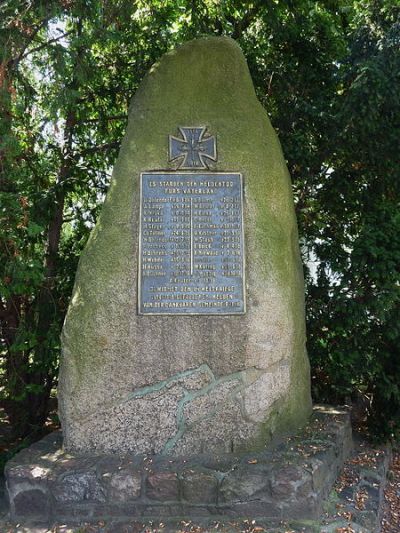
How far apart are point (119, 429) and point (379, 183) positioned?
374 cm

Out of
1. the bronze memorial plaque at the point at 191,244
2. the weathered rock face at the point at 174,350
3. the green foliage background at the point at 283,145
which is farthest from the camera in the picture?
the green foliage background at the point at 283,145

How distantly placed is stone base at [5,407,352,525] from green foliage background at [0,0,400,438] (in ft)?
5.02

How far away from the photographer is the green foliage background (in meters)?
4.46

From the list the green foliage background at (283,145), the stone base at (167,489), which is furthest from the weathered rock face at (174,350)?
the green foliage background at (283,145)

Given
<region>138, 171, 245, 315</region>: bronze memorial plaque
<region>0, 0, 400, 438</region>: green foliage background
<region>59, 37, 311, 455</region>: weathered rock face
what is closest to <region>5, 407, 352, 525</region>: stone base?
<region>59, 37, 311, 455</region>: weathered rock face

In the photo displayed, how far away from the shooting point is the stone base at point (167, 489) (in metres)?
3.32

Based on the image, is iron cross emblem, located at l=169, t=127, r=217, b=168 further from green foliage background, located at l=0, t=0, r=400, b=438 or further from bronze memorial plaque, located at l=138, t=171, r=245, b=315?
green foliage background, located at l=0, t=0, r=400, b=438

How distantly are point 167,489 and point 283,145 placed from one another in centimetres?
362

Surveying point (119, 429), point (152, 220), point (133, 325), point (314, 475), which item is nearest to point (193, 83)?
point (152, 220)

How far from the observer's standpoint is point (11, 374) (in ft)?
16.9

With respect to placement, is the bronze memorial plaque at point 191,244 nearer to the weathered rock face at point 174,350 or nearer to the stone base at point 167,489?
the weathered rock face at point 174,350

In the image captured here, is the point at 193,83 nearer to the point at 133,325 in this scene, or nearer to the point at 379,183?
the point at 133,325

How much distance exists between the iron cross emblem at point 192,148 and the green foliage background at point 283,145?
1.21 metres

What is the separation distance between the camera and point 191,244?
394cm
